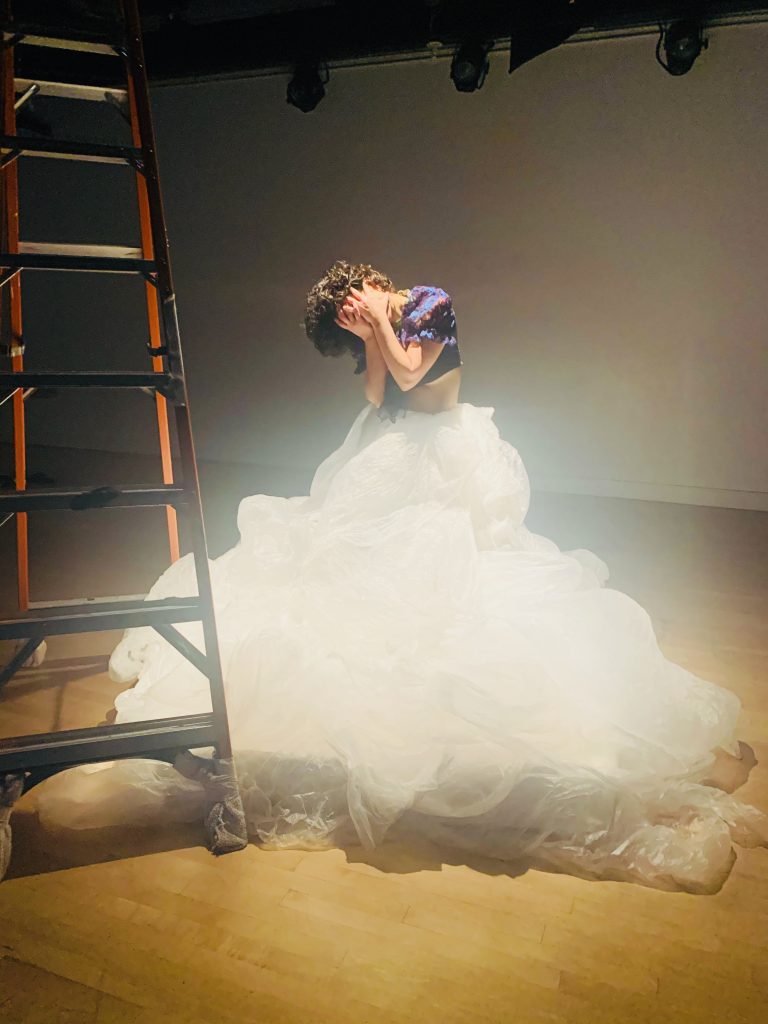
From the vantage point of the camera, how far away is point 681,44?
3.96 m

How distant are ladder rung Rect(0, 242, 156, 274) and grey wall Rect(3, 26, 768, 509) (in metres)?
3.37

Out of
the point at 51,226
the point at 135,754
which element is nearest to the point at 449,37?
the point at 51,226

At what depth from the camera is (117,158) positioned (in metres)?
1.63

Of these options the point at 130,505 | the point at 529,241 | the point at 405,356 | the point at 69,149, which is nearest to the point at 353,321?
the point at 405,356

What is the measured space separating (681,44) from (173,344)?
146 inches

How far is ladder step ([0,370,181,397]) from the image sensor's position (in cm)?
151

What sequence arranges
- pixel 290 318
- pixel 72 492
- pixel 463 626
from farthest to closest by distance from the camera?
pixel 290 318
pixel 463 626
pixel 72 492

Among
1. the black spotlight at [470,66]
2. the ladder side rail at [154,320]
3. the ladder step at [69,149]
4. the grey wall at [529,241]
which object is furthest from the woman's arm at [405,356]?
the black spotlight at [470,66]

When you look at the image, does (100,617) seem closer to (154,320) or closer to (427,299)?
(154,320)

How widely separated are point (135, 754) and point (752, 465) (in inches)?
158

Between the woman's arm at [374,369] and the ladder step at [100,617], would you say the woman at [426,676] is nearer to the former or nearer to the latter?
the woman's arm at [374,369]

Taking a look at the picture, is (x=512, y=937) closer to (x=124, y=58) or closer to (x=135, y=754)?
(x=135, y=754)

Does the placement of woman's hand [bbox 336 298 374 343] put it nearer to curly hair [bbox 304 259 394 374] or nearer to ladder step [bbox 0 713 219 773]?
curly hair [bbox 304 259 394 374]

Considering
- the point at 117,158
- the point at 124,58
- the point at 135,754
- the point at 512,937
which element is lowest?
the point at 512,937
